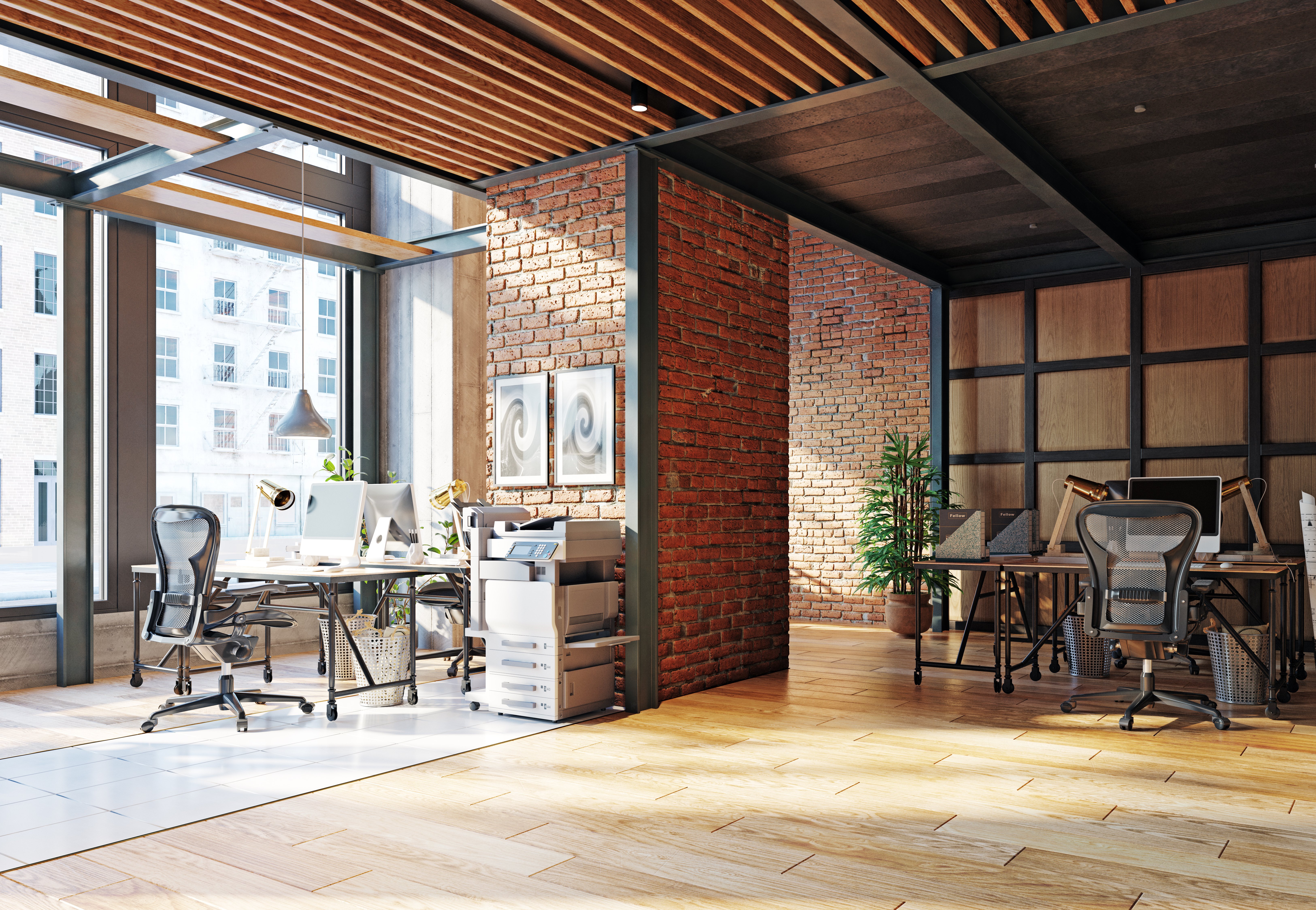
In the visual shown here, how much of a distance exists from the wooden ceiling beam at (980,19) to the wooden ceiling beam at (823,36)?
0.45m

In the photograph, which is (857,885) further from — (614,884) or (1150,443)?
(1150,443)

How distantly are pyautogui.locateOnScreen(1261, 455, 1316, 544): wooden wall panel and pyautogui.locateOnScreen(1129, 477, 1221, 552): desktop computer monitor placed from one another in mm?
1733

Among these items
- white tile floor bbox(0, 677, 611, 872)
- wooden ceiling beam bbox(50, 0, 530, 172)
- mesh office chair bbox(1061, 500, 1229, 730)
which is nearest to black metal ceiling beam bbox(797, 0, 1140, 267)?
mesh office chair bbox(1061, 500, 1229, 730)

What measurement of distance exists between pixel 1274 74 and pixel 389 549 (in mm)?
5293

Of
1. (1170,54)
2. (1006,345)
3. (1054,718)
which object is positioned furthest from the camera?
(1006,345)

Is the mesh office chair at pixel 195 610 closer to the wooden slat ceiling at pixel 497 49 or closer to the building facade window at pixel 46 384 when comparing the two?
the building facade window at pixel 46 384

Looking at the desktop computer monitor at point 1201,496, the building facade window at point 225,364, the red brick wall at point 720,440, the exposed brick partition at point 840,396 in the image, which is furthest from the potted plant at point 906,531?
the building facade window at point 225,364

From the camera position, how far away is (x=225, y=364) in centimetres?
736

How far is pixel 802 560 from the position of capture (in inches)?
376

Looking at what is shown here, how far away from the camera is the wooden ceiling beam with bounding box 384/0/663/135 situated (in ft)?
13.0

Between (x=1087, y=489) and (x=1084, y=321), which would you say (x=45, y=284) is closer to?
(x=1087, y=489)

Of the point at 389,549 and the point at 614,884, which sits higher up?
the point at 389,549

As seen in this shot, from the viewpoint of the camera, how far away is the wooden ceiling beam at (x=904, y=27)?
3.82 metres

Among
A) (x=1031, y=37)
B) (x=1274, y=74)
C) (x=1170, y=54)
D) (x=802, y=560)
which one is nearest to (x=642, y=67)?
(x=1031, y=37)
